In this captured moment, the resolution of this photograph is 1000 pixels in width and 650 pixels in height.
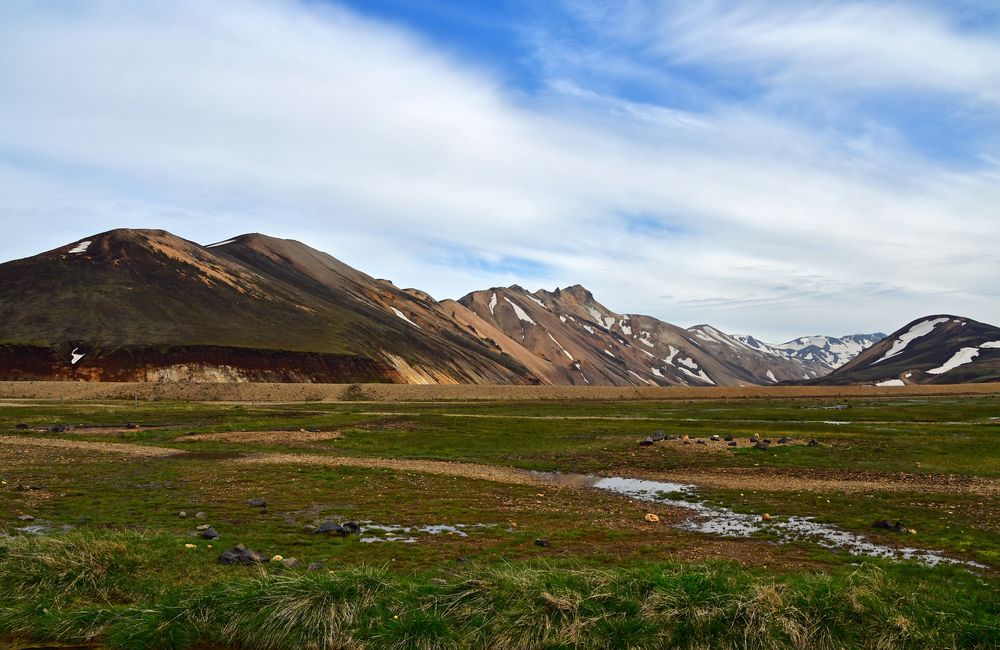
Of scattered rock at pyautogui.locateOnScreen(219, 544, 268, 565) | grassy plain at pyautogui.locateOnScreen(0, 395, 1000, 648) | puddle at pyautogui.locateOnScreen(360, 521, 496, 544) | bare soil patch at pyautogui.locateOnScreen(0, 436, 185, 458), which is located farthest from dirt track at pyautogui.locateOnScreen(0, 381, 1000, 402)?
scattered rock at pyautogui.locateOnScreen(219, 544, 268, 565)

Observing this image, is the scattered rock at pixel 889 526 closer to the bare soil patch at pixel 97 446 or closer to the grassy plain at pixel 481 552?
the grassy plain at pixel 481 552

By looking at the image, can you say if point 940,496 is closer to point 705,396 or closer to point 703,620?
point 703,620

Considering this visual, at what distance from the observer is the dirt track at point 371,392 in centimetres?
12962

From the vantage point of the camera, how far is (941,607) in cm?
1427

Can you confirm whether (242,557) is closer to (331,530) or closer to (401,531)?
(331,530)

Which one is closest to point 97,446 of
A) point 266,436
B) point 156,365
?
point 266,436

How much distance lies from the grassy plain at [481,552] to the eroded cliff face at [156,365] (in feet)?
426

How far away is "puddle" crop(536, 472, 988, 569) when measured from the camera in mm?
21016

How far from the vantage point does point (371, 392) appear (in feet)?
494

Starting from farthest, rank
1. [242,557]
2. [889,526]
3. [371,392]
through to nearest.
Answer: [371,392] → [889,526] → [242,557]

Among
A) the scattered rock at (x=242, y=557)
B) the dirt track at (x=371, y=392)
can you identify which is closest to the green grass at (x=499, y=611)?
the scattered rock at (x=242, y=557)

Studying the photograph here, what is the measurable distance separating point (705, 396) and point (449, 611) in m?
169

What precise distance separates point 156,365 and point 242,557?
173 metres

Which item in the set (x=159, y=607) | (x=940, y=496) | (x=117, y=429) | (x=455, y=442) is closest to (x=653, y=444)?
(x=455, y=442)
